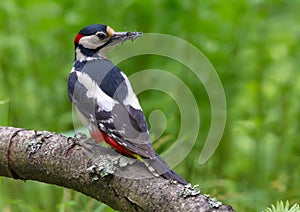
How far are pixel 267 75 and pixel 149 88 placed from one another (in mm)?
986

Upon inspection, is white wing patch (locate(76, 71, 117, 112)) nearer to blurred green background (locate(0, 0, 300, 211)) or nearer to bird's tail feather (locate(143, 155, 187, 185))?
bird's tail feather (locate(143, 155, 187, 185))

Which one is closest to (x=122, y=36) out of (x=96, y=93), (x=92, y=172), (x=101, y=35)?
(x=101, y=35)

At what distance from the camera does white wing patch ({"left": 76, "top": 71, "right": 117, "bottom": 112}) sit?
3.00 meters

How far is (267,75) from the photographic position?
17.3 feet

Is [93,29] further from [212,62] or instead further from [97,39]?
[212,62]

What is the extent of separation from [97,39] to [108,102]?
51 cm

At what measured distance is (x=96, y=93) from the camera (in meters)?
3.08

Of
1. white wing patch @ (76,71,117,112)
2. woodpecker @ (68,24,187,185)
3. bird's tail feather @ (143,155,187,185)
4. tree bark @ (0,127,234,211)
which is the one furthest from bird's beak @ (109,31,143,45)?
bird's tail feather @ (143,155,187,185)

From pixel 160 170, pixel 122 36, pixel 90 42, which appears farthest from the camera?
pixel 90 42

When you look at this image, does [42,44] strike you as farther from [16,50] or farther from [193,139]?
[193,139]

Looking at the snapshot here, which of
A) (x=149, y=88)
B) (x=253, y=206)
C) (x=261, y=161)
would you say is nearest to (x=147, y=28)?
(x=149, y=88)

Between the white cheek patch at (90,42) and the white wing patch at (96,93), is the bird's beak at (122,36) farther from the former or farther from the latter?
the white wing patch at (96,93)

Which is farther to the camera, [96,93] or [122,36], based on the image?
[122,36]

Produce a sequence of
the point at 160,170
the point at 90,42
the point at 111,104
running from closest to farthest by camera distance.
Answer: the point at 160,170
the point at 111,104
the point at 90,42
